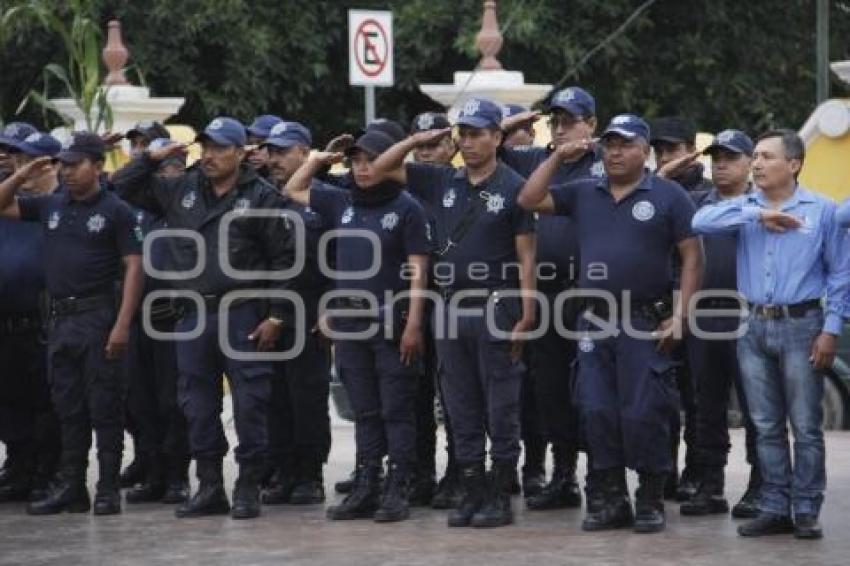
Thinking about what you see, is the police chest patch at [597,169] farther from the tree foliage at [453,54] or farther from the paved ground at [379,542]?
the tree foliage at [453,54]

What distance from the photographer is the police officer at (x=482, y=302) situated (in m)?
12.2

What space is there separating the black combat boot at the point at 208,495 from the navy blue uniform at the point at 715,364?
8.09 feet

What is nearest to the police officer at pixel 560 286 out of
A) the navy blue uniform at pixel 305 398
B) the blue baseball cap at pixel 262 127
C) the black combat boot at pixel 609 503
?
the black combat boot at pixel 609 503

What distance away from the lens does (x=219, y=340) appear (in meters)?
12.8

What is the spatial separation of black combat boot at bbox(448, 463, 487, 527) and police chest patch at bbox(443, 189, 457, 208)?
1290mm

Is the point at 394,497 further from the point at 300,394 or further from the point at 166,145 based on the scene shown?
the point at 166,145

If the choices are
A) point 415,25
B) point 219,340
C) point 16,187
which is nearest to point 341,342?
point 219,340

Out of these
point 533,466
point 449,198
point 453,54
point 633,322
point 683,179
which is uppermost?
point 453,54

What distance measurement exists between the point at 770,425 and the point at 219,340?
2.90 meters

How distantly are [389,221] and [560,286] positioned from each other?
0.95m

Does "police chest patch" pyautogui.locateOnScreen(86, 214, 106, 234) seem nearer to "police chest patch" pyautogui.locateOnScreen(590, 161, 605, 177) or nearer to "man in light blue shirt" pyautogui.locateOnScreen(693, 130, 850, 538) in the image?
"police chest patch" pyautogui.locateOnScreen(590, 161, 605, 177)

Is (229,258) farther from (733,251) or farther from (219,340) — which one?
(733,251)

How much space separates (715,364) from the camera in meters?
12.6

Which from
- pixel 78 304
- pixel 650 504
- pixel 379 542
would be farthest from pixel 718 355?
pixel 78 304
